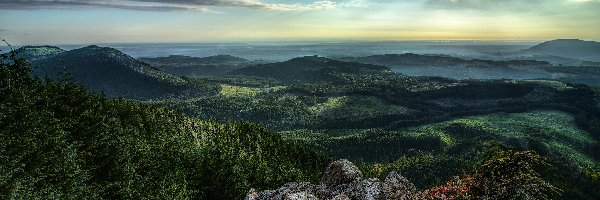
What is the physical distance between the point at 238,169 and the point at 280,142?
9303 centimetres

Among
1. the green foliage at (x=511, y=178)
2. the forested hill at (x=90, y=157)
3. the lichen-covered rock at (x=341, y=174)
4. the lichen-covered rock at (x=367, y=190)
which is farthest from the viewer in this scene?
the lichen-covered rock at (x=341, y=174)

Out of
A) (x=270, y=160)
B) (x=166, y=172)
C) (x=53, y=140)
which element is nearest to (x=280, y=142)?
(x=270, y=160)

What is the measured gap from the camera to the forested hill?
5476 cm

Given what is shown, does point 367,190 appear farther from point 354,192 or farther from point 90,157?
point 90,157

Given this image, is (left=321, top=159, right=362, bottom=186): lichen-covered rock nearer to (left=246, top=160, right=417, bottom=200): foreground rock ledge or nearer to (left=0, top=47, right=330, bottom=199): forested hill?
(left=246, top=160, right=417, bottom=200): foreground rock ledge

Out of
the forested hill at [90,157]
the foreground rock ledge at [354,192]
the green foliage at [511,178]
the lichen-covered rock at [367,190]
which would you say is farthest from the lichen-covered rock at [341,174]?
the green foliage at [511,178]

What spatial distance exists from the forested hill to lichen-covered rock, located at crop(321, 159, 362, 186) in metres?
24.9

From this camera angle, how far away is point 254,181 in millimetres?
104125

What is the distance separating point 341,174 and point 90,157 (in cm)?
4343

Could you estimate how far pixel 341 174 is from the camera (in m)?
67.6

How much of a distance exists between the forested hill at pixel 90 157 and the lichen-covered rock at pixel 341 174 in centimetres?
2489

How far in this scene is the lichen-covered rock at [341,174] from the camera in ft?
217

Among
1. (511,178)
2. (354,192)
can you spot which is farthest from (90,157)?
(511,178)

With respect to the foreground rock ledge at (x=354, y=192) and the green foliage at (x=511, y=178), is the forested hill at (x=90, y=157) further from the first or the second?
the green foliage at (x=511, y=178)
